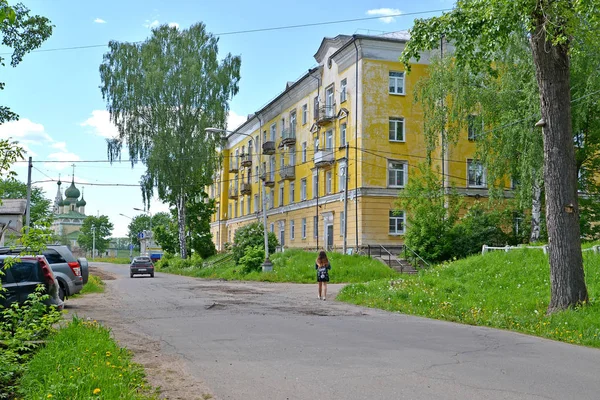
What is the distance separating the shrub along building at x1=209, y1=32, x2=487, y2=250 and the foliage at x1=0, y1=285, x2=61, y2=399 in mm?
29049

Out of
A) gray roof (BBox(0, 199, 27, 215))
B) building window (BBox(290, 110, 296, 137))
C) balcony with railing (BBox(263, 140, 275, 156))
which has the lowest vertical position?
gray roof (BBox(0, 199, 27, 215))

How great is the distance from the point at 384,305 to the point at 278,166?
1582 inches

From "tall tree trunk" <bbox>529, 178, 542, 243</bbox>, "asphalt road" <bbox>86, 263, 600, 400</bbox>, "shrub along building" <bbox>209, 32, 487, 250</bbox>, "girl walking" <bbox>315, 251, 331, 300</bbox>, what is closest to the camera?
"asphalt road" <bbox>86, 263, 600, 400</bbox>

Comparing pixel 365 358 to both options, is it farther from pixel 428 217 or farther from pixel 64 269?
pixel 428 217

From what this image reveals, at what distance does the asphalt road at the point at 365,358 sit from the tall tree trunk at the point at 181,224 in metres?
38.8

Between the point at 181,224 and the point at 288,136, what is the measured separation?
39.4 ft

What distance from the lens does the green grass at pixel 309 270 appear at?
32.6 m

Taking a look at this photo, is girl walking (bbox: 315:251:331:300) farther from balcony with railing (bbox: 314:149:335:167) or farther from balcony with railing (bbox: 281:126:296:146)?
balcony with railing (bbox: 281:126:296:146)

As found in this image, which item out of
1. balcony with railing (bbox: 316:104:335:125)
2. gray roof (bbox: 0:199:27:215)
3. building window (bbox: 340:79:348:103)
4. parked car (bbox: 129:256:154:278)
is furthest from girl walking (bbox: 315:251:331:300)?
parked car (bbox: 129:256:154:278)

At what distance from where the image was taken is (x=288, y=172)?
52844 mm

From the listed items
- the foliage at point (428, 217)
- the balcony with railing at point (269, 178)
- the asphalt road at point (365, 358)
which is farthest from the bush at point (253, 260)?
the asphalt road at point (365, 358)

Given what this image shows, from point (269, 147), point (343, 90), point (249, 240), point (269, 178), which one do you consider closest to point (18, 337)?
point (249, 240)

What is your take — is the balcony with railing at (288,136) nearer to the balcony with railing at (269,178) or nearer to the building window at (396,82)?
the balcony with railing at (269,178)

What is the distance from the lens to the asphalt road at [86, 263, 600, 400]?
6.85m
